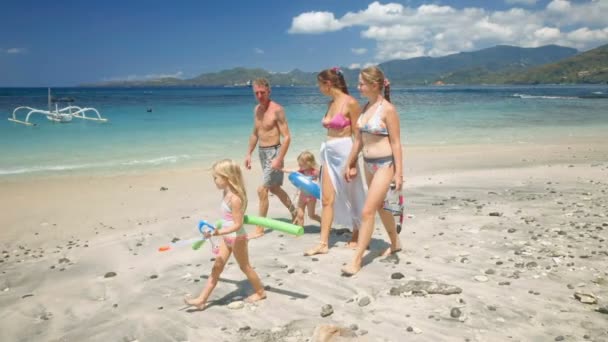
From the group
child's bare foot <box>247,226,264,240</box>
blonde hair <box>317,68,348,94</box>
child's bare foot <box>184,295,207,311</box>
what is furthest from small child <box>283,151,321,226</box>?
child's bare foot <box>184,295,207,311</box>

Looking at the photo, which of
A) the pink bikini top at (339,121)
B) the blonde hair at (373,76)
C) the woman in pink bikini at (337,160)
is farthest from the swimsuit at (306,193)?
the blonde hair at (373,76)

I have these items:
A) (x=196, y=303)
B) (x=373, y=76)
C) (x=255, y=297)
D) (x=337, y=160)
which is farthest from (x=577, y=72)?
(x=196, y=303)

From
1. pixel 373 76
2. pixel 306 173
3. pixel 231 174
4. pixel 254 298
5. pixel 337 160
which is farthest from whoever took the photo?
pixel 306 173

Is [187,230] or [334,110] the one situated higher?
[334,110]

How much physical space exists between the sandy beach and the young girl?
152mm

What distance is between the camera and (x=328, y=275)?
4.94 meters

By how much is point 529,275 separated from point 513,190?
4.58m

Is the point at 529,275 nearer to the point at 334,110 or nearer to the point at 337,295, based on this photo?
the point at 337,295

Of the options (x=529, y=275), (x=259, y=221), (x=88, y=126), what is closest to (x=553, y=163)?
(x=529, y=275)

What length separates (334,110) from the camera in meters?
5.49

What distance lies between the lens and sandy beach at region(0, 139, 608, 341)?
3818 millimetres

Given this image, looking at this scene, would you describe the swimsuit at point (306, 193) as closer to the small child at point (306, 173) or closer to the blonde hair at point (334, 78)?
the small child at point (306, 173)

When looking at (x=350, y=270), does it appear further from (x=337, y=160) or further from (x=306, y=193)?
(x=306, y=193)

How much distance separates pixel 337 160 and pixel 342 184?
31 cm
